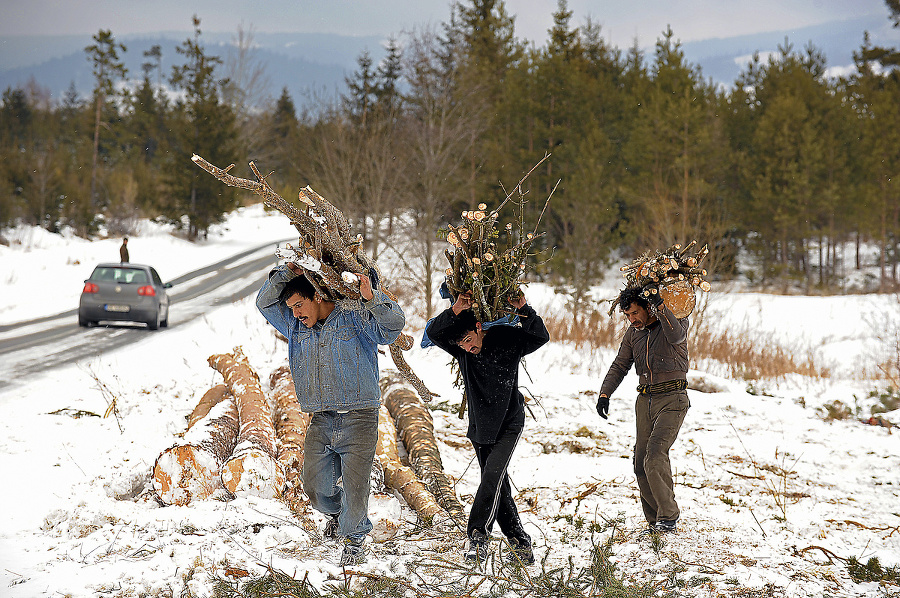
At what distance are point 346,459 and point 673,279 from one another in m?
2.76

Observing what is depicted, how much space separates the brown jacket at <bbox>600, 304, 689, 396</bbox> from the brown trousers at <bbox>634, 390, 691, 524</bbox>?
16cm

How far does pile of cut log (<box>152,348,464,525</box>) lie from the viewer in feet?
15.4

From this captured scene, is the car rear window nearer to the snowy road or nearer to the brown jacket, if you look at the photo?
the snowy road

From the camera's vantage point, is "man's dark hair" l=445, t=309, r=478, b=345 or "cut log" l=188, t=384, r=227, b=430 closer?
"man's dark hair" l=445, t=309, r=478, b=345

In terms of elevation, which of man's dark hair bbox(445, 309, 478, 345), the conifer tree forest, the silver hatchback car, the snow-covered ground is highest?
the conifer tree forest

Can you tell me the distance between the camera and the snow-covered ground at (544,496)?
3904 millimetres

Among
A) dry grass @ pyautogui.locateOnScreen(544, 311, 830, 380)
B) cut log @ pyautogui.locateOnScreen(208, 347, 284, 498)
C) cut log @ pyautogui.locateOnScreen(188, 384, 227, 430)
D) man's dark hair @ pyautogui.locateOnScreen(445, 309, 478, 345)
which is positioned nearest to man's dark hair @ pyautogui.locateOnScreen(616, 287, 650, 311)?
man's dark hair @ pyautogui.locateOnScreen(445, 309, 478, 345)

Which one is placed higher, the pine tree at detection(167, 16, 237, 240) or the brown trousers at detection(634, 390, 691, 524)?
the pine tree at detection(167, 16, 237, 240)

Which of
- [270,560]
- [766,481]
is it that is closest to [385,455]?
[270,560]

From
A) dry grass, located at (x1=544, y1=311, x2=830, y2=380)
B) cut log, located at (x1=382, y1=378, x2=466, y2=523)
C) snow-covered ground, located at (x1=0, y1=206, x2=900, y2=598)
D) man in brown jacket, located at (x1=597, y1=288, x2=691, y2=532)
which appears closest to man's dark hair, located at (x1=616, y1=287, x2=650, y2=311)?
man in brown jacket, located at (x1=597, y1=288, x2=691, y2=532)

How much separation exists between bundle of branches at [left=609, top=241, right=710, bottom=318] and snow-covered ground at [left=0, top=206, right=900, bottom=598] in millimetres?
1706

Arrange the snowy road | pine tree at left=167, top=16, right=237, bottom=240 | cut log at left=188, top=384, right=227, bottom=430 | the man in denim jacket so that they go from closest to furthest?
1. the man in denim jacket
2. cut log at left=188, top=384, right=227, bottom=430
3. the snowy road
4. pine tree at left=167, top=16, right=237, bottom=240

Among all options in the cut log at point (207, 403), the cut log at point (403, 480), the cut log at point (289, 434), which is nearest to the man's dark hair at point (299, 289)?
the cut log at point (289, 434)

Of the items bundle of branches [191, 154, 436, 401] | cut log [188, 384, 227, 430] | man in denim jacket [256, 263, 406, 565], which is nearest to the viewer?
bundle of branches [191, 154, 436, 401]
